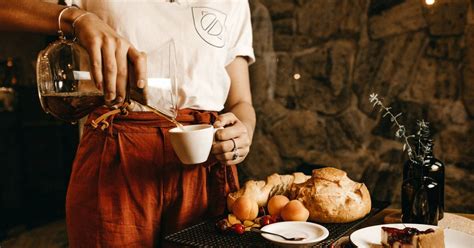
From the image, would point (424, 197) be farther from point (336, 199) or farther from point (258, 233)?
point (258, 233)

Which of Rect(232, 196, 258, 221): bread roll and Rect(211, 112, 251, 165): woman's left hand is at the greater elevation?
Rect(211, 112, 251, 165): woman's left hand

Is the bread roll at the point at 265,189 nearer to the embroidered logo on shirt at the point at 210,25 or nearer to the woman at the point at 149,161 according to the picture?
the woman at the point at 149,161

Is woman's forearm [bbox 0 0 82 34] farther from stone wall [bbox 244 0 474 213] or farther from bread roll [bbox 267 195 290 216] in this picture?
stone wall [bbox 244 0 474 213]

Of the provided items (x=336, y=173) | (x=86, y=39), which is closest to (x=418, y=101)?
(x=336, y=173)

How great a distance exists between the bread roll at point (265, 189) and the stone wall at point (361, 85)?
4.46 feet

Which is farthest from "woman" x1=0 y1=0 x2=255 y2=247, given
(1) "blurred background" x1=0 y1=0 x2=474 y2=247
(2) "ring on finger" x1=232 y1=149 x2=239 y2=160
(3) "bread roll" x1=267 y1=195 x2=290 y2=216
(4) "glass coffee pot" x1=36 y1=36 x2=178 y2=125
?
(1) "blurred background" x1=0 y1=0 x2=474 y2=247

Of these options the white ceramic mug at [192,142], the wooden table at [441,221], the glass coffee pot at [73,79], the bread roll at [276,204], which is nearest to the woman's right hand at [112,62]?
the glass coffee pot at [73,79]

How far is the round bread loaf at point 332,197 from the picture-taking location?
1.20 meters

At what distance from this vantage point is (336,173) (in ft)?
4.30

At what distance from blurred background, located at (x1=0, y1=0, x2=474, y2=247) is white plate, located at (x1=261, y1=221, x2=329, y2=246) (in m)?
1.62

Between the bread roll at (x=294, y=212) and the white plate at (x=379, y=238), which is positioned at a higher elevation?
the bread roll at (x=294, y=212)

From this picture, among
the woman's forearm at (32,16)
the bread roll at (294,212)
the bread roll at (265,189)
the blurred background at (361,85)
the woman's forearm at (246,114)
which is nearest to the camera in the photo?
the woman's forearm at (32,16)

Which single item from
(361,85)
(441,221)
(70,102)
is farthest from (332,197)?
(361,85)

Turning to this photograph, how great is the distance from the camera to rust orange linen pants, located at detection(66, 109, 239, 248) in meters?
1.21
